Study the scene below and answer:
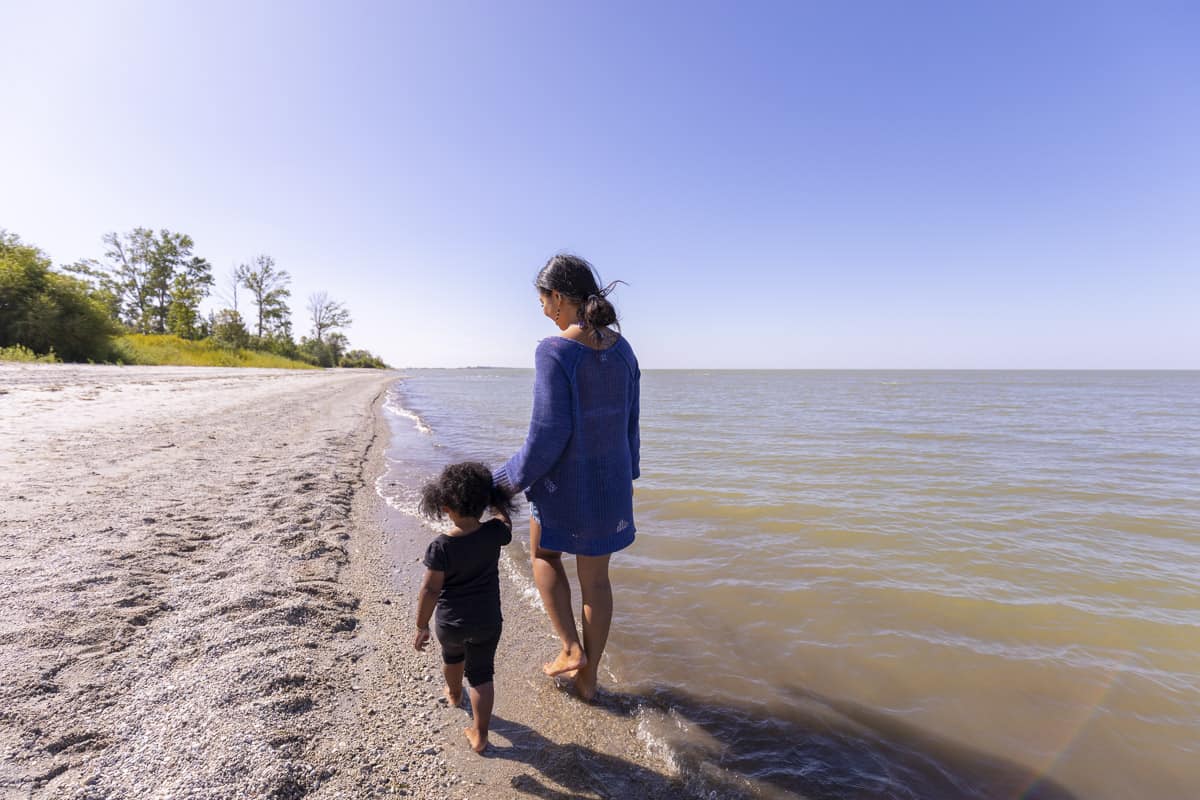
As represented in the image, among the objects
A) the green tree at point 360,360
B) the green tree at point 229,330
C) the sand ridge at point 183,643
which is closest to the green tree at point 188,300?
the green tree at point 229,330

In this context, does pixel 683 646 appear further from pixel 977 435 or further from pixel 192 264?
pixel 192 264

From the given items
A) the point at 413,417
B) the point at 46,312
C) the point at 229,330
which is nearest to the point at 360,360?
the point at 229,330

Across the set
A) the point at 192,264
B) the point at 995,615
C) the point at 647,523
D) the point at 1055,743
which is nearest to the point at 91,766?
the point at 1055,743

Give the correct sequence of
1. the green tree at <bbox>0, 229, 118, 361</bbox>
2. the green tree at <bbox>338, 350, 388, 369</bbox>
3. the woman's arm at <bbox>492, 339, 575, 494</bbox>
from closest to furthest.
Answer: the woman's arm at <bbox>492, 339, 575, 494</bbox> < the green tree at <bbox>0, 229, 118, 361</bbox> < the green tree at <bbox>338, 350, 388, 369</bbox>

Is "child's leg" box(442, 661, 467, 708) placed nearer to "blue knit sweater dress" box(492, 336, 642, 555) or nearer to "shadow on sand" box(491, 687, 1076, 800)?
"shadow on sand" box(491, 687, 1076, 800)

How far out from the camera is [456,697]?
2.32m

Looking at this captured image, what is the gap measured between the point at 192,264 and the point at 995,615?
59.9m

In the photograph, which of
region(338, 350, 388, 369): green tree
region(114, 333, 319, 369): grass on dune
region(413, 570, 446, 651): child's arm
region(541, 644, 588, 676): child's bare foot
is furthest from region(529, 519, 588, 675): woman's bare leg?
region(338, 350, 388, 369): green tree

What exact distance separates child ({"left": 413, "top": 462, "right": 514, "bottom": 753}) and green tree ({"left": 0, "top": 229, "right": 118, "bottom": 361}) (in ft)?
103

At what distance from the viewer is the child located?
82.2 inches

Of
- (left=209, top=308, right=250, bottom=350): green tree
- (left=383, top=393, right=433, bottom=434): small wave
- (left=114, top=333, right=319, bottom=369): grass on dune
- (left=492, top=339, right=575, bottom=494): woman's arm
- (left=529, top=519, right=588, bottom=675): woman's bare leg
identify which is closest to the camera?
(left=492, top=339, right=575, bottom=494): woman's arm

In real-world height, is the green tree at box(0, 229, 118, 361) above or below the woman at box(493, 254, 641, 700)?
above

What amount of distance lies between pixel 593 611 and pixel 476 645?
0.59 meters

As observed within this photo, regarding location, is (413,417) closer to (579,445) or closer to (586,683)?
(586,683)
